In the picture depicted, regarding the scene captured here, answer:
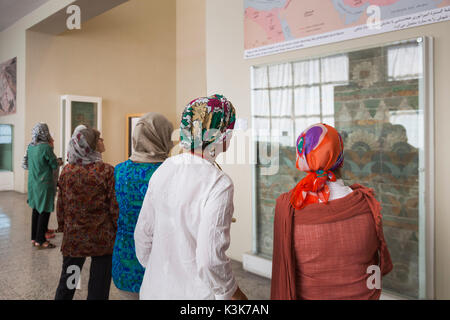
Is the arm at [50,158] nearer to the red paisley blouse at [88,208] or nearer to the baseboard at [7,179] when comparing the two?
the red paisley blouse at [88,208]

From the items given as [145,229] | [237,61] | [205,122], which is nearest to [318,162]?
[205,122]

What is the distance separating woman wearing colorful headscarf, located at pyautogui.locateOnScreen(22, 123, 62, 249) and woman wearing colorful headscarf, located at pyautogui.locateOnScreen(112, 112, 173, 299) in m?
2.60

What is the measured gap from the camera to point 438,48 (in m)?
2.23

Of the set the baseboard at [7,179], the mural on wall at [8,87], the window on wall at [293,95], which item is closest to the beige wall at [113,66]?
the mural on wall at [8,87]

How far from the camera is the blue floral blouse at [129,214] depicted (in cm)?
175

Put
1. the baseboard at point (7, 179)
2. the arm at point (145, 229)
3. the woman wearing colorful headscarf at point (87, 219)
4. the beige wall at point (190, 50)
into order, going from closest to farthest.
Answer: the arm at point (145, 229) → the woman wearing colorful headscarf at point (87, 219) → the baseboard at point (7, 179) → the beige wall at point (190, 50)

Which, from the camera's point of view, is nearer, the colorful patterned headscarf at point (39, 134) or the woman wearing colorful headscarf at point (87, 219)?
the woman wearing colorful headscarf at point (87, 219)

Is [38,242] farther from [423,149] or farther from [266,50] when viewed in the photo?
[423,149]

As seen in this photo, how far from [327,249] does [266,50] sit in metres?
2.27

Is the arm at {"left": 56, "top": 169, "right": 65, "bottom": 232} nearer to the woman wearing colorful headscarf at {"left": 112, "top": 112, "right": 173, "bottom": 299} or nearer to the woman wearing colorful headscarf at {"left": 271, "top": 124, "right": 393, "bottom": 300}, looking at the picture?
the woman wearing colorful headscarf at {"left": 112, "top": 112, "right": 173, "bottom": 299}

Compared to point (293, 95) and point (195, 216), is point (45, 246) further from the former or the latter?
point (195, 216)

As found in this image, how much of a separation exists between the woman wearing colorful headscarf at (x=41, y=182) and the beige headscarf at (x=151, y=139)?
107 inches

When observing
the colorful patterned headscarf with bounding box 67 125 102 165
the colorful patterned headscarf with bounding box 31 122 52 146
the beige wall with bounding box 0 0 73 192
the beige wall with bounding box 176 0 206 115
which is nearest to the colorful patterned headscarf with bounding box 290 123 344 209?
the colorful patterned headscarf with bounding box 67 125 102 165
